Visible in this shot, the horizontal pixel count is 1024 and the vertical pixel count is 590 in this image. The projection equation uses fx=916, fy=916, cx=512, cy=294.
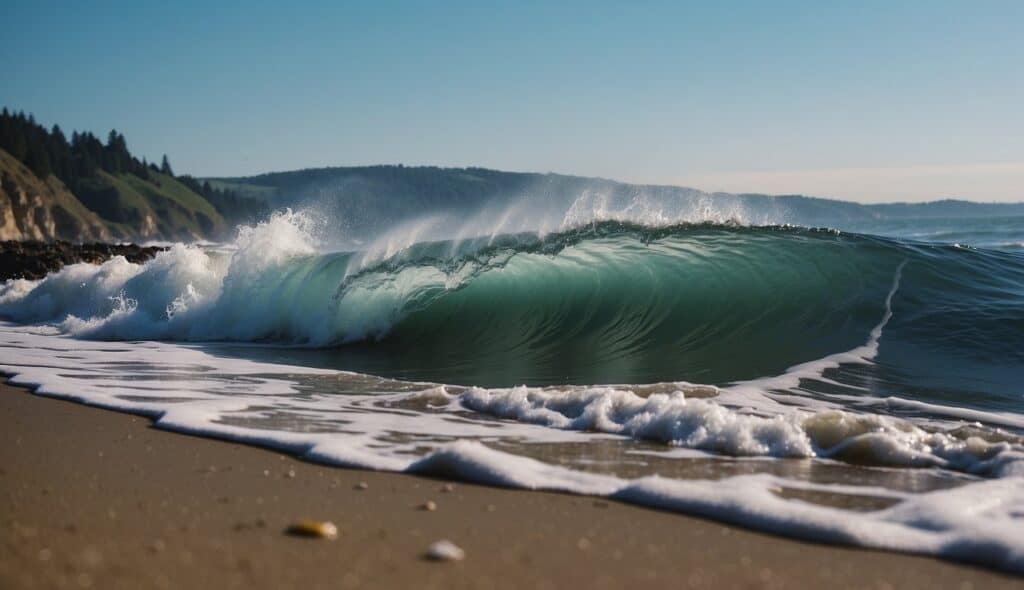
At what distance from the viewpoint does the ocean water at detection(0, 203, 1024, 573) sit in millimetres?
4340

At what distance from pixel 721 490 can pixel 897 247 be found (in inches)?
456

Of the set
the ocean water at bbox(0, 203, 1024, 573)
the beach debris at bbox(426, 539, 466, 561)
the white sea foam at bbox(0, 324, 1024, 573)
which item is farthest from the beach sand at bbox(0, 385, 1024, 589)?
the ocean water at bbox(0, 203, 1024, 573)

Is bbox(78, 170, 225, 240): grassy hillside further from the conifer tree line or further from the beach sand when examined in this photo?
the beach sand

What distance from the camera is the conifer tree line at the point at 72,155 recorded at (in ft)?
295

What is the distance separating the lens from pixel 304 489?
157 inches

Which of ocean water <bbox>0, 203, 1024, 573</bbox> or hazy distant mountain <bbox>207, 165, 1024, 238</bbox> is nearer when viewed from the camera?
ocean water <bbox>0, 203, 1024, 573</bbox>

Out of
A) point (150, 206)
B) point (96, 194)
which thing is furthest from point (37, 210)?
point (150, 206)

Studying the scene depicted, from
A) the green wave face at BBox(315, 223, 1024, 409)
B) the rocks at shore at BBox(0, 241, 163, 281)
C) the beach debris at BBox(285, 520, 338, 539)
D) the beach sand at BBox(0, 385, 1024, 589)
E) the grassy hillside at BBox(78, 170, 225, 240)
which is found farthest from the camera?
the grassy hillside at BBox(78, 170, 225, 240)

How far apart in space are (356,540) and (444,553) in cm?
35

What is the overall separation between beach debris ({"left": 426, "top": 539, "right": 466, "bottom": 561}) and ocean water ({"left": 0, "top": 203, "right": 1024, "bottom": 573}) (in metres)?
1.11

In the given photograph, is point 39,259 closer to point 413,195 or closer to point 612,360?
point 612,360

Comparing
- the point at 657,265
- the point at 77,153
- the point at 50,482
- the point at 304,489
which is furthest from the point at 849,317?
the point at 77,153

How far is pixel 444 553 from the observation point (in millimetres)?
2967

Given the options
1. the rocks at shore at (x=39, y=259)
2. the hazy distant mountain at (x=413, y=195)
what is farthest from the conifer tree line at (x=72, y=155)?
the rocks at shore at (x=39, y=259)
